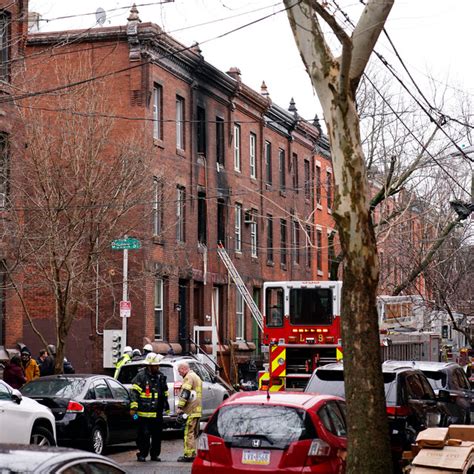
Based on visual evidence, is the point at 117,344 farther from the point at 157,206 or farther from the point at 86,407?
the point at 86,407

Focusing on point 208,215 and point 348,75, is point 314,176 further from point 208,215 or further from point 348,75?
point 348,75

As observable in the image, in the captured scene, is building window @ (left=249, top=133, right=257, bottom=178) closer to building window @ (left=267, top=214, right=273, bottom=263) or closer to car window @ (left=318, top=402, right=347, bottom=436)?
building window @ (left=267, top=214, right=273, bottom=263)

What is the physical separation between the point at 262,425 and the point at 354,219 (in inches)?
102

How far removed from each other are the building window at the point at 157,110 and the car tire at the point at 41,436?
66.6 ft

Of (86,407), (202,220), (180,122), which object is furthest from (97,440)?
(202,220)

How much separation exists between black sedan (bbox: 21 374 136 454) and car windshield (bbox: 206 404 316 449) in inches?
249

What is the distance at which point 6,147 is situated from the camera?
1110 inches

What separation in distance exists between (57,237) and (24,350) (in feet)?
11.9

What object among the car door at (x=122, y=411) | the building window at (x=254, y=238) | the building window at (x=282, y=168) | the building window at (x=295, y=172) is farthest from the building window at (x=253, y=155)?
the car door at (x=122, y=411)

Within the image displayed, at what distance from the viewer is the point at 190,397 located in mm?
19328

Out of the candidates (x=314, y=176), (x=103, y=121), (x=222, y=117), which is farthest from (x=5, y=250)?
(x=314, y=176)

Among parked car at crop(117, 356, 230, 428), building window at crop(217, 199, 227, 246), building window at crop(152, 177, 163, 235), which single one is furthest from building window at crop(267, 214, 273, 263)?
parked car at crop(117, 356, 230, 428)

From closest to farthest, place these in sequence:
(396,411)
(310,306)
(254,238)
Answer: (396,411), (310,306), (254,238)

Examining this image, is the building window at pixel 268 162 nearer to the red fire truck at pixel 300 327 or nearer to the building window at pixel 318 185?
the building window at pixel 318 185
